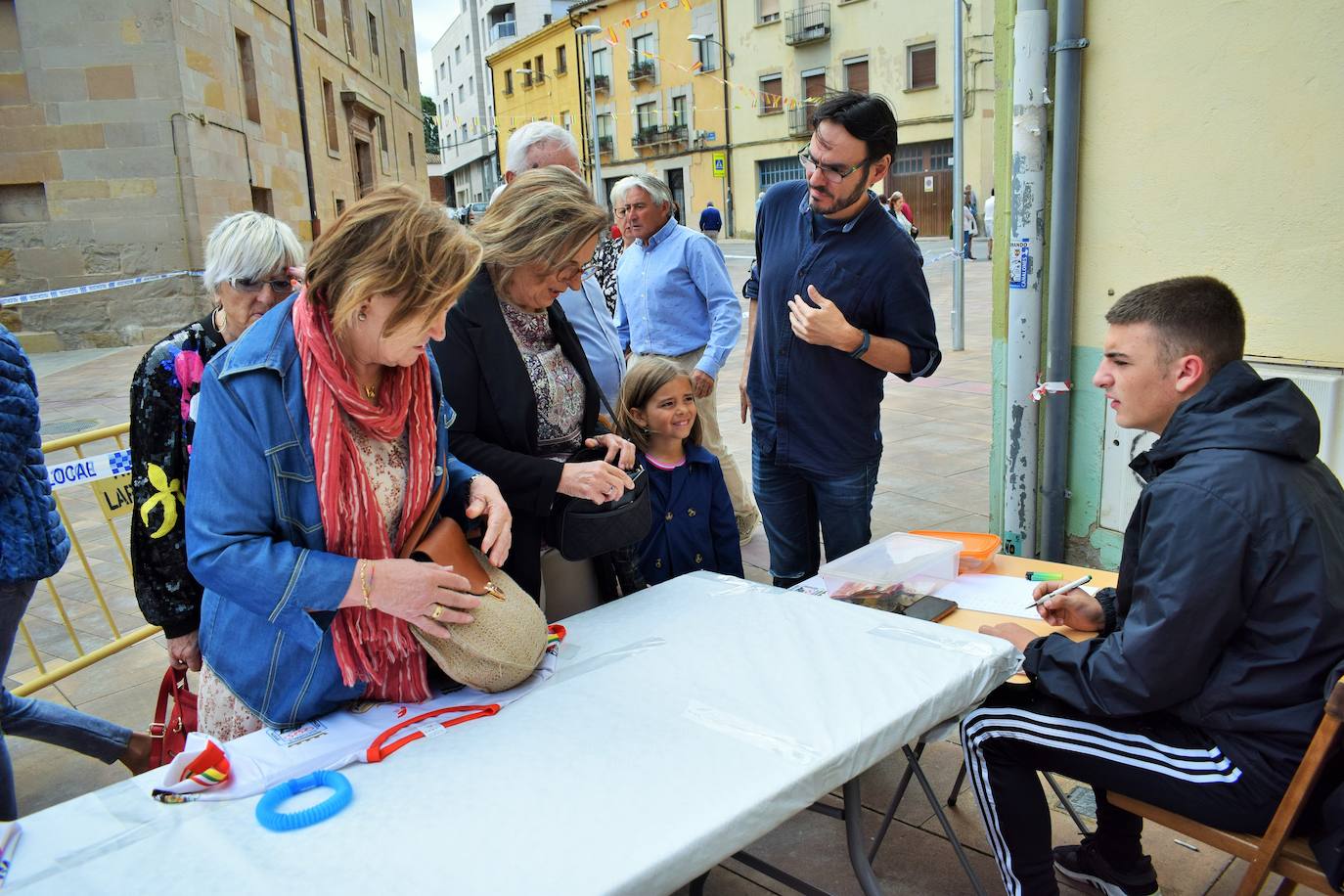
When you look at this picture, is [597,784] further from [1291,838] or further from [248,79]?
[248,79]

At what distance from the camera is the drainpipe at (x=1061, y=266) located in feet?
11.9

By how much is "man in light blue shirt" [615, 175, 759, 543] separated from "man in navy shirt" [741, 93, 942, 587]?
1276mm

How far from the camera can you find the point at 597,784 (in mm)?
1461

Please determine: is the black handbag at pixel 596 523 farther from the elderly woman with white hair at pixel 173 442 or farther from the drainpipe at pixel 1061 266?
the drainpipe at pixel 1061 266

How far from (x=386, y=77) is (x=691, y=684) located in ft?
97.4

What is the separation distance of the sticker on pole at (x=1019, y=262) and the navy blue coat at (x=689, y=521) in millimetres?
1886

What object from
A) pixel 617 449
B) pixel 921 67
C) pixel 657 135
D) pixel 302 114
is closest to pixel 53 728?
pixel 617 449

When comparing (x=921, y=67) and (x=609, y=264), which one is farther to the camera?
(x=921, y=67)

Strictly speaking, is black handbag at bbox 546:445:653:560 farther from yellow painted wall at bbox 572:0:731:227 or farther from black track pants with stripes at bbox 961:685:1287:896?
yellow painted wall at bbox 572:0:731:227

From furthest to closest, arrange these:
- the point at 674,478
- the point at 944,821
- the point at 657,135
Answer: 1. the point at 657,135
2. the point at 674,478
3. the point at 944,821

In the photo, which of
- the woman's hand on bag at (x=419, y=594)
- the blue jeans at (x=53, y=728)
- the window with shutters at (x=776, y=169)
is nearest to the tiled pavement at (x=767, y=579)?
the blue jeans at (x=53, y=728)

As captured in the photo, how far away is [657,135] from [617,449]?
3665 cm

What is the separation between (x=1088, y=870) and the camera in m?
2.22

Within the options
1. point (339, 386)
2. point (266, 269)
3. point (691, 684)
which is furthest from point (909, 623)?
point (266, 269)
